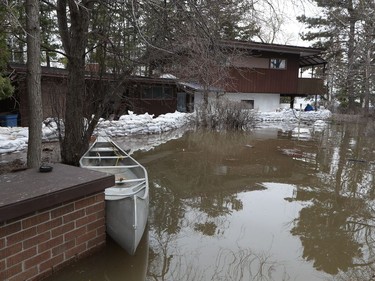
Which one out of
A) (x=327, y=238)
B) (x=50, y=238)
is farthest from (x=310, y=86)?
(x=50, y=238)

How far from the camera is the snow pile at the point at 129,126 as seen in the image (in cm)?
1022

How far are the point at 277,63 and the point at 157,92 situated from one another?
37.3 feet

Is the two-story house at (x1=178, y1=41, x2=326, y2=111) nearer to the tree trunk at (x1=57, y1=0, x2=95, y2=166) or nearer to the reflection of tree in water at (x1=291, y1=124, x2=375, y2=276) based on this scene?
the reflection of tree in water at (x1=291, y1=124, x2=375, y2=276)

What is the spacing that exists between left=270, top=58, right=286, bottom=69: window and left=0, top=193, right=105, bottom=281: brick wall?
25.5 metres

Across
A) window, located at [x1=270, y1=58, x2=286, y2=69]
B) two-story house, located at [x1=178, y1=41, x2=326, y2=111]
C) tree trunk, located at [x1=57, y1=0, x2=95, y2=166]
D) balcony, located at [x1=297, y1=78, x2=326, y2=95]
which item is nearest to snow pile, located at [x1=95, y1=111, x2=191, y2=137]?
two-story house, located at [x1=178, y1=41, x2=326, y2=111]

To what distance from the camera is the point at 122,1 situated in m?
5.75

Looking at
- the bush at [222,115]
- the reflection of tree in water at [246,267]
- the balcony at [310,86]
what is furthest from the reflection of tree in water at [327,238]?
the balcony at [310,86]

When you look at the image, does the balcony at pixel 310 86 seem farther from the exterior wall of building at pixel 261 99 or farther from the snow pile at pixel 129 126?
the snow pile at pixel 129 126

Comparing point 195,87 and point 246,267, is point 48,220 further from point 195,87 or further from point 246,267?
point 195,87

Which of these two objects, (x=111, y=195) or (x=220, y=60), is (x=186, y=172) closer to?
(x=220, y=60)

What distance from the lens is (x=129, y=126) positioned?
15.7 meters

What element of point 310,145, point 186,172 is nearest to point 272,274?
point 186,172

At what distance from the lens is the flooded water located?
3.89m

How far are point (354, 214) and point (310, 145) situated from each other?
8545mm
